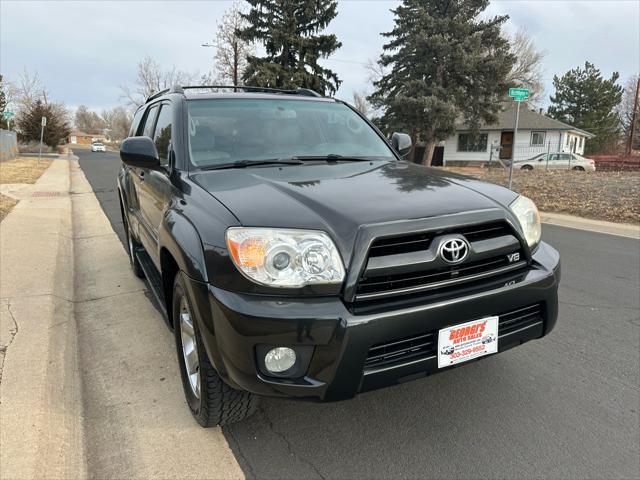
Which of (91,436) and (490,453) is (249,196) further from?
(490,453)

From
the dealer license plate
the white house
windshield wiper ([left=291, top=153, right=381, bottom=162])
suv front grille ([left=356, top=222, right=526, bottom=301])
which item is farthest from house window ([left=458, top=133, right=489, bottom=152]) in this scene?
the dealer license plate

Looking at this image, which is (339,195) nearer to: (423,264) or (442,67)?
(423,264)

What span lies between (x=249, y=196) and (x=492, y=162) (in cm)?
3628

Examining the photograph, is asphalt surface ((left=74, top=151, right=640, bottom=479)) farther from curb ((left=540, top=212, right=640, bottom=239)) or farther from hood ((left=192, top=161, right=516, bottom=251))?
curb ((left=540, top=212, right=640, bottom=239))

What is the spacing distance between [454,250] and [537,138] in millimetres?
39367

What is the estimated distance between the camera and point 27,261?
540 cm

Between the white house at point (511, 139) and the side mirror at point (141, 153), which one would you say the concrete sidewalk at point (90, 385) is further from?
the white house at point (511, 139)

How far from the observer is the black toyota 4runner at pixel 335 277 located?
1.93 m

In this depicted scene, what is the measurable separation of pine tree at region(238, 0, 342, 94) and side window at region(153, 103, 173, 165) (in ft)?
83.9

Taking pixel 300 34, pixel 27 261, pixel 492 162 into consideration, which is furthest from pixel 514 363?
pixel 492 162

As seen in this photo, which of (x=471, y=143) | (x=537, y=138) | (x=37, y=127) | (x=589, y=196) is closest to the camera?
(x=589, y=196)

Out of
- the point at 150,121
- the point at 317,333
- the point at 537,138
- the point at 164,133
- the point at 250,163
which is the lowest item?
the point at 317,333

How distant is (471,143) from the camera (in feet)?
124

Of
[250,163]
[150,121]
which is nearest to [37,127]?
[150,121]
